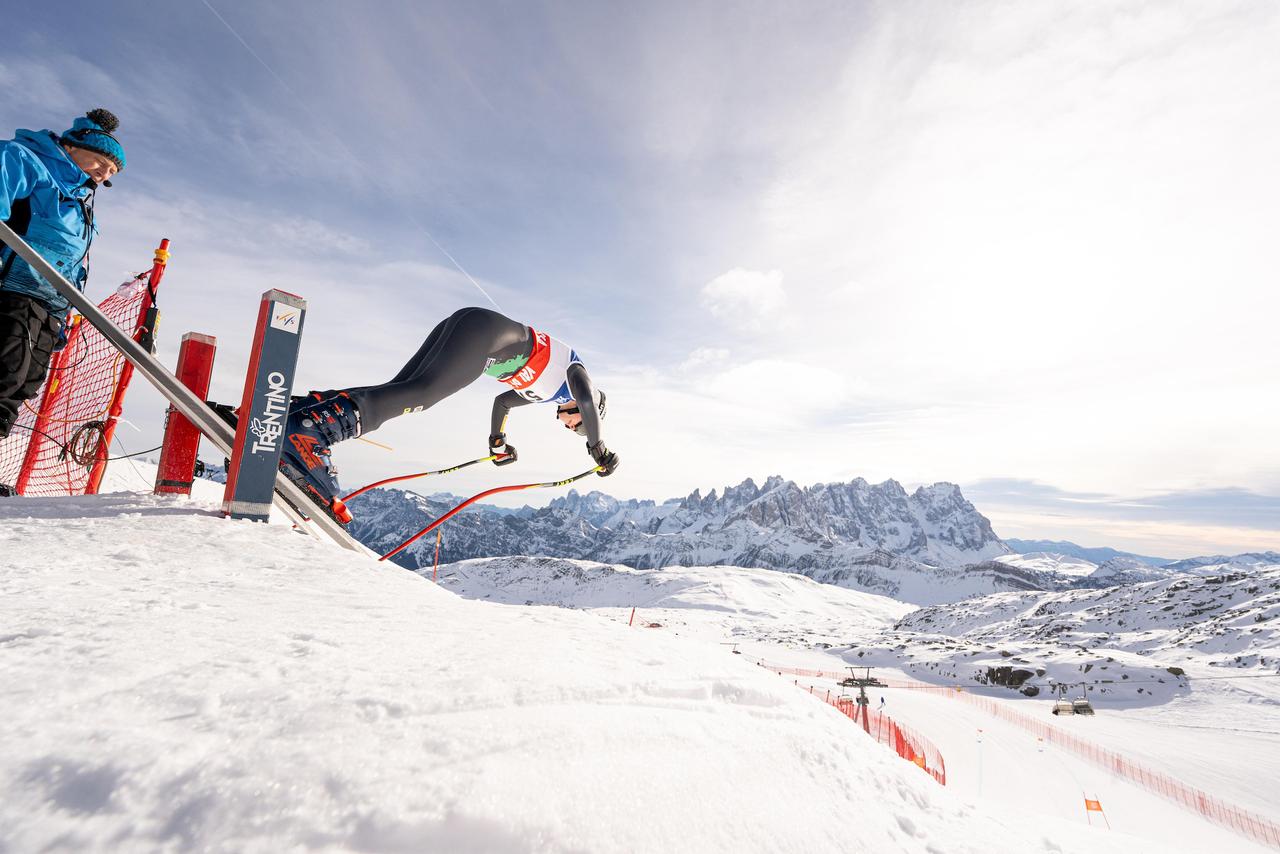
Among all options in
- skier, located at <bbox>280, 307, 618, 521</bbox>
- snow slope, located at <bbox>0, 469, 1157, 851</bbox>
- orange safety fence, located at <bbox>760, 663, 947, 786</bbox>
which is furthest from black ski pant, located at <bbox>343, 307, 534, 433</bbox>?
orange safety fence, located at <bbox>760, 663, 947, 786</bbox>

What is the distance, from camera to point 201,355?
496 cm

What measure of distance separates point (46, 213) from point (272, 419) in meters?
2.40

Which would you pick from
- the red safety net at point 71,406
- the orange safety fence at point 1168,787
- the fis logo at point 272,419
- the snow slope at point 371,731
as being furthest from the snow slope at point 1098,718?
the red safety net at point 71,406

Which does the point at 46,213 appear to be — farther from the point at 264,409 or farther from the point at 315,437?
the point at 315,437

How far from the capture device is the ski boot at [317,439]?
4469mm

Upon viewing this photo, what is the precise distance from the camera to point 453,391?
5.14 m

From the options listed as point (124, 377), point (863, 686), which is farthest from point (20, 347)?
point (863, 686)

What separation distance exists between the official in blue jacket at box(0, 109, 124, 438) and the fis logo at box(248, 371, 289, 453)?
79.1 inches

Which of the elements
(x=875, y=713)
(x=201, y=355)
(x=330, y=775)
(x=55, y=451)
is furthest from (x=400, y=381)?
(x=875, y=713)

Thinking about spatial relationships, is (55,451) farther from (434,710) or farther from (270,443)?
(434,710)

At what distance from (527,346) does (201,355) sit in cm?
280

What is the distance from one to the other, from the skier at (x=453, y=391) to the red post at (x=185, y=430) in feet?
2.81

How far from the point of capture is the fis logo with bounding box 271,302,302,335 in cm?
405

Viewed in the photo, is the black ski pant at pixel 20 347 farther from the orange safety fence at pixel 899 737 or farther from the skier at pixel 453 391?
the orange safety fence at pixel 899 737
